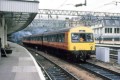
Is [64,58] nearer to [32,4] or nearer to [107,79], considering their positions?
[32,4]

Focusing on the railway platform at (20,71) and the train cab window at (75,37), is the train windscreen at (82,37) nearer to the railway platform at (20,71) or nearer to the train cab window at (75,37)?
the train cab window at (75,37)

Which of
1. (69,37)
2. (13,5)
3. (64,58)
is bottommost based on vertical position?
(64,58)

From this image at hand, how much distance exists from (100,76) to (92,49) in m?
8.32

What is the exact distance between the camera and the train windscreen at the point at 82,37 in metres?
24.0

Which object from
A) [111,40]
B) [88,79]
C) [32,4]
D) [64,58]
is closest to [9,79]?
[88,79]

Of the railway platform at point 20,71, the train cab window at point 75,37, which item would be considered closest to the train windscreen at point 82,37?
the train cab window at point 75,37

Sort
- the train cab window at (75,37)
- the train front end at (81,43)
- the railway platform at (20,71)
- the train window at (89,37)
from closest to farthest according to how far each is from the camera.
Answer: the railway platform at (20,71) < the train front end at (81,43) < the train cab window at (75,37) < the train window at (89,37)

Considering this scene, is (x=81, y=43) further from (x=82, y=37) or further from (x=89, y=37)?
(x=89, y=37)

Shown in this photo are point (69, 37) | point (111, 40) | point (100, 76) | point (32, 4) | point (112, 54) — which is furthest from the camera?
point (111, 40)

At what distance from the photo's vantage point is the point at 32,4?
22328 mm

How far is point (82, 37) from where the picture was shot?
2419 centimetres

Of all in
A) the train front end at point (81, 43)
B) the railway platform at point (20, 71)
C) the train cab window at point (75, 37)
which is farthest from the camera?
the train cab window at point (75, 37)

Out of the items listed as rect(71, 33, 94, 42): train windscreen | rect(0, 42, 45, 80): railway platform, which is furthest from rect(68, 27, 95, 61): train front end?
rect(0, 42, 45, 80): railway platform

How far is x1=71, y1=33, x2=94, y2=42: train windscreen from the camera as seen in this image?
23994mm
